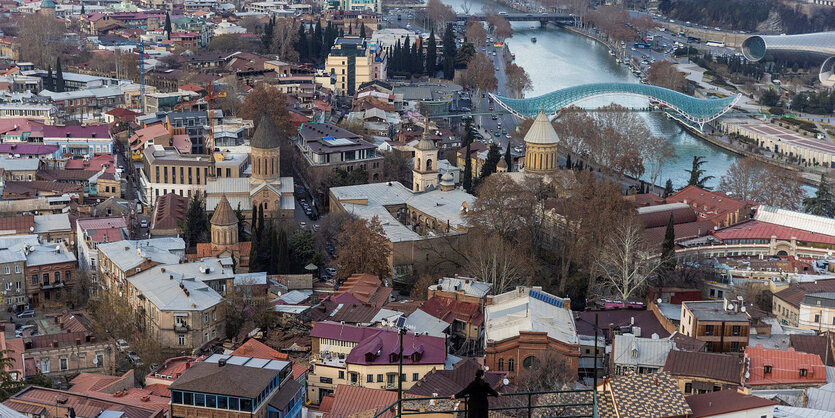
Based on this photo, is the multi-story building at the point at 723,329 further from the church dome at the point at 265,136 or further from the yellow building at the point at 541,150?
the church dome at the point at 265,136

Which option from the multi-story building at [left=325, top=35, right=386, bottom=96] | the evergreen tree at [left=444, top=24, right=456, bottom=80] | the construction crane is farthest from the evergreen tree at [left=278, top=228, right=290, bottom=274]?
the evergreen tree at [left=444, top=24, right=456, bottom=80]

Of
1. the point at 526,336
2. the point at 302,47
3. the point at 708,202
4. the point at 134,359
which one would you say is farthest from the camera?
the point at 302,47

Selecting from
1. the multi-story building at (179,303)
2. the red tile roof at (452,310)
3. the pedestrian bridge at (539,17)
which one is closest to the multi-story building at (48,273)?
the multi-story building at (179,303)

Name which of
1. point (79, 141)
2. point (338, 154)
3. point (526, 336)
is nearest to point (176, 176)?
point (338, 154)

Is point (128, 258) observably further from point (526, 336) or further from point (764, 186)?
point (764, 186)

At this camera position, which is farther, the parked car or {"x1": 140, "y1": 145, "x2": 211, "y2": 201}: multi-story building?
{"x1": 140, "y1": 145, "x2": 211, "y2": 201}: multi-story building

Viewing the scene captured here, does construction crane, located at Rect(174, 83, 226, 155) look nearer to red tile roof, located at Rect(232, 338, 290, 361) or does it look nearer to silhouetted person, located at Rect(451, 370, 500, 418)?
red tile roof, located at Rect(232, 338, 290, 361)
